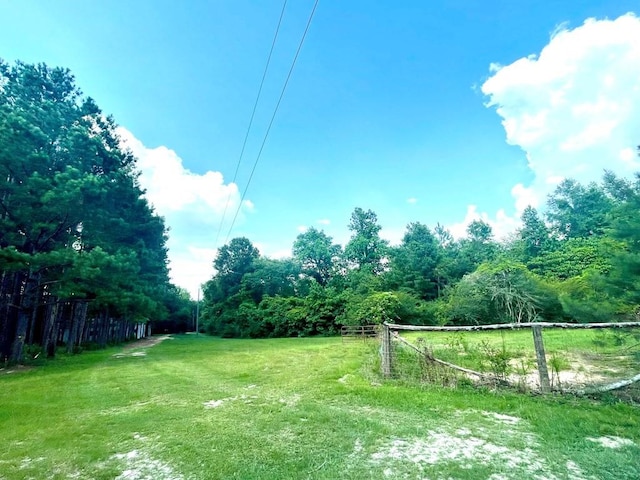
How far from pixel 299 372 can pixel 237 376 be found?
1.43 metres

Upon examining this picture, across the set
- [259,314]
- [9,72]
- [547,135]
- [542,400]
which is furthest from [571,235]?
[9,72]

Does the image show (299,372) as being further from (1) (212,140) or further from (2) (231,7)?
(1) (212,140)

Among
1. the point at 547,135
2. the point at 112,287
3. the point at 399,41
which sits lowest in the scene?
the point at 112,287

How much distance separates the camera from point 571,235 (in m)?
33.4

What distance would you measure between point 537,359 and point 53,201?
12812 millimetres

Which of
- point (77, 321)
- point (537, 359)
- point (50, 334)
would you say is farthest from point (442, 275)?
point (50, 334)

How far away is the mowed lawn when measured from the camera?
2.59 metres

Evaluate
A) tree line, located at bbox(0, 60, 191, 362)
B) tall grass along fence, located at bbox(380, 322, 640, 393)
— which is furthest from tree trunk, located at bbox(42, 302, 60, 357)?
tall grass along fence, located at bbox(380, 322, 640, 393)

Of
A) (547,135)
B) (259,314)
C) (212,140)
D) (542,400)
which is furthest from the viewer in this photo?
(259,314)

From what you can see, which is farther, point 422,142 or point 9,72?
A: point 422,142

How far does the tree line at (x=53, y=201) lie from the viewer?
375 inches

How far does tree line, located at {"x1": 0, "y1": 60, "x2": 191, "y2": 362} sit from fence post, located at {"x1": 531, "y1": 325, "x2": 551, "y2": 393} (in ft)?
37.2

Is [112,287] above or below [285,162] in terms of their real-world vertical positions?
below

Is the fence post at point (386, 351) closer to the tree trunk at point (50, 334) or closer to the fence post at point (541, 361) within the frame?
the fence post at point (541, 361)
